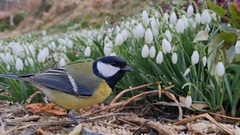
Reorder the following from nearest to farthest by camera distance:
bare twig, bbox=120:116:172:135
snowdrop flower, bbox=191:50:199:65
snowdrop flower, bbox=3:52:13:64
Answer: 1. bare twig, bbox=120:116:172:135
2. snowdrop flower, bbox=191:50:199:65
3. snowdrop flower, bbox=3:52:13:64

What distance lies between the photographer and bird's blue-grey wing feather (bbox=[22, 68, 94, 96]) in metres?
3.40

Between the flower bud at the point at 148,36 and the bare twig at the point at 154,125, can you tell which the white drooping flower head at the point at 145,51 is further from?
the bare twig at the point at 154,125

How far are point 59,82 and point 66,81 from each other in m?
0.05

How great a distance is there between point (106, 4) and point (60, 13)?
226 centimetres

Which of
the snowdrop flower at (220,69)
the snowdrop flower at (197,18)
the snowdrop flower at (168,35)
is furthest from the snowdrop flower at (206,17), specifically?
the snowdrop flower at (220,69)

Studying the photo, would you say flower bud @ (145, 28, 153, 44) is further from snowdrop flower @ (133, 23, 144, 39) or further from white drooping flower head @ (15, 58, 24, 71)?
white drooping flower head @ (15, 58, 24, 71)

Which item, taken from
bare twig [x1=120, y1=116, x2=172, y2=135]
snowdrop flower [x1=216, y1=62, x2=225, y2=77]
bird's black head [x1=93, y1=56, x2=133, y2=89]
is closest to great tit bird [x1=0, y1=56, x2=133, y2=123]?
bird's black head [x1=93, y1=56, x2=133, y2=89]

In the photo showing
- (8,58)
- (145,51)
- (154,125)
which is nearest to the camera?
(154,125)

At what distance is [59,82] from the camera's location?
347 cm

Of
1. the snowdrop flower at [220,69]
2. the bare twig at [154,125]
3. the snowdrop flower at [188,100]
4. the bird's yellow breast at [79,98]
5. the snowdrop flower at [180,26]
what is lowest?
the bare twig at [154,125]

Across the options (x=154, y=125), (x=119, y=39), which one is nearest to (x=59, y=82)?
(x=154, y=125)

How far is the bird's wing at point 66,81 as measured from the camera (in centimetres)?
341

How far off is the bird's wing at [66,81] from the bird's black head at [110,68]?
0.18 ft

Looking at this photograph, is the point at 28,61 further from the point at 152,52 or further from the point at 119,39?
the point at 152,52
